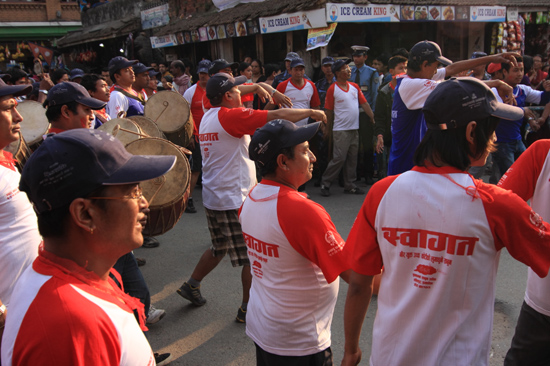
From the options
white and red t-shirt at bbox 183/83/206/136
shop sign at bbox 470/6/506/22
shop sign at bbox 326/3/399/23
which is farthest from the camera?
shop sign at bbox 470/6/506/22

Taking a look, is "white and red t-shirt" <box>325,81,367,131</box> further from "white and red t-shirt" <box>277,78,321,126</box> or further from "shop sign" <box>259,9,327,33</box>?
"shop sign" <box>259,9,327,33</box>

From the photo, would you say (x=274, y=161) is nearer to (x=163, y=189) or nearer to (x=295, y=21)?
(x=163, y=189)

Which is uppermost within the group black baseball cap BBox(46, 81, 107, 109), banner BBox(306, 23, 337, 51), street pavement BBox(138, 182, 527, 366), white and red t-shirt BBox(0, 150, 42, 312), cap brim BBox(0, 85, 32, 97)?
banner BBox(306, 23, 337, 51)

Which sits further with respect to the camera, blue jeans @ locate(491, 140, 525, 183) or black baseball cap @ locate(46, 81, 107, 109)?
blue jeans @ locate(491, 140, 525, 183)

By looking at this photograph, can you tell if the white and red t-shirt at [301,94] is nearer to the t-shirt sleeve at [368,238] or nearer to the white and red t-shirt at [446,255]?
the t-shirt sleeve at [368,238]

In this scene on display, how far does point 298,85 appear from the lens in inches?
318

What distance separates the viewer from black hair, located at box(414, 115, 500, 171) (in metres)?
1.76

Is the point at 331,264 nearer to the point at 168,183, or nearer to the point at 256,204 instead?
the point at 256,204

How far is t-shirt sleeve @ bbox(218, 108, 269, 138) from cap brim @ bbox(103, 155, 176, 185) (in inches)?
92.6

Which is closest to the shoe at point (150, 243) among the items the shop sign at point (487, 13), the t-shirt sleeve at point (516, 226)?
the t-shirt sleeve at point (516, 226)

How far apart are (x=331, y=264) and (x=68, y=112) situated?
244cm

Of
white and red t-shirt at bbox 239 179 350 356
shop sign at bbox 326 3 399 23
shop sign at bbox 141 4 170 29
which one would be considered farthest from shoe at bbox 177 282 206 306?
shop sign at bbox 141 4 170 29

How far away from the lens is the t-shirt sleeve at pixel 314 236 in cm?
217

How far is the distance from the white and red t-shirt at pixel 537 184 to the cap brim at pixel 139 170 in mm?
1734
